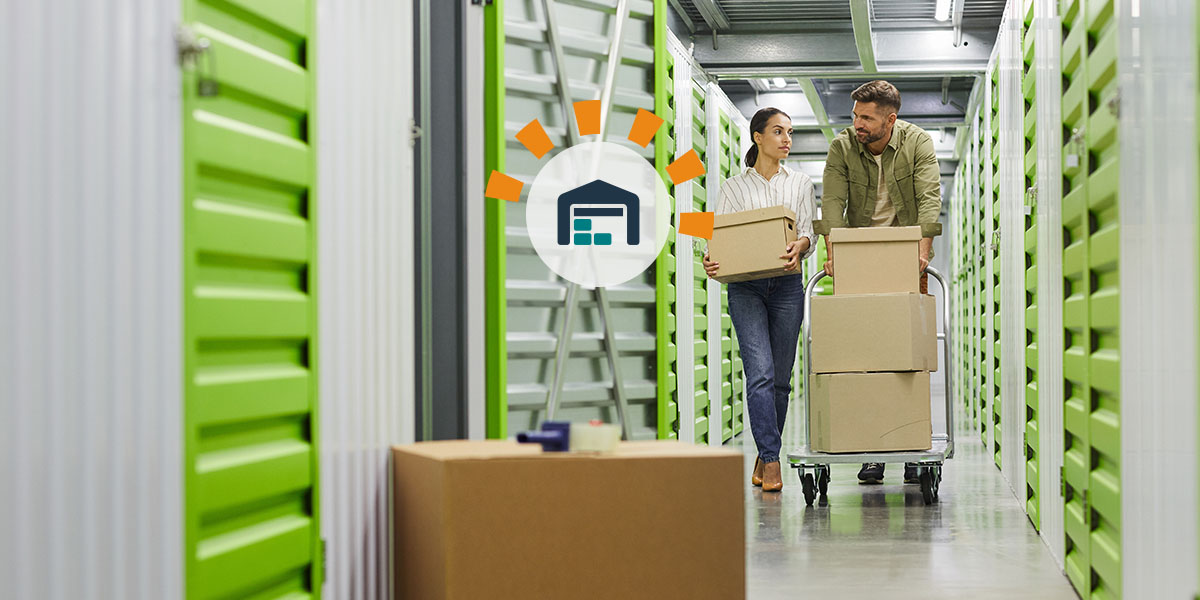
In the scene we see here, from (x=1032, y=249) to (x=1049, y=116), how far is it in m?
0.69

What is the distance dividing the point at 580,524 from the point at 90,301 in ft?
3.17

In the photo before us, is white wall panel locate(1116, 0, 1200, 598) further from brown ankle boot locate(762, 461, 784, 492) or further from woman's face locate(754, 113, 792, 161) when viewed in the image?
woman's face locate(754, 113, 792, 161)

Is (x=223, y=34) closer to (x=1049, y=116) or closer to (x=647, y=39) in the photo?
(x=647, y=39)

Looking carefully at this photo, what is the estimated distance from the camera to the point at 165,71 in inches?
60.8

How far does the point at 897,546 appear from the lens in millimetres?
3502

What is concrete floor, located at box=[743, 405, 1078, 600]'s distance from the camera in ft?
9.63

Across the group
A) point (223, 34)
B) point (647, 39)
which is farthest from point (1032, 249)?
point (223, 34)

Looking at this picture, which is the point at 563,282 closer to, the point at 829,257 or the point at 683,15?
the point at 829,257

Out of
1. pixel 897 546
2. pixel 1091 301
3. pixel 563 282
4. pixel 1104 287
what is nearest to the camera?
pixel 1104 287

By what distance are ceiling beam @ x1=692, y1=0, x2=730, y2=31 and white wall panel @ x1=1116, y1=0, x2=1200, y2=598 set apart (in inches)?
185

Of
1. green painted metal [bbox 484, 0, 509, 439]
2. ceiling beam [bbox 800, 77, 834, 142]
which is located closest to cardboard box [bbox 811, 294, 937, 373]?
green painted metal [bbox 484, 0, 509, 439]

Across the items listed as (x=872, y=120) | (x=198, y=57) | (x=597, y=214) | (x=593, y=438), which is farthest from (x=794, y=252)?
(x=198, y=57)

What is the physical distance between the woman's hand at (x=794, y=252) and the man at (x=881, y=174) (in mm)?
139

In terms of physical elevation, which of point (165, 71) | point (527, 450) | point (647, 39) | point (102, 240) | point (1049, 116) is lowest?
point (527, 450)
